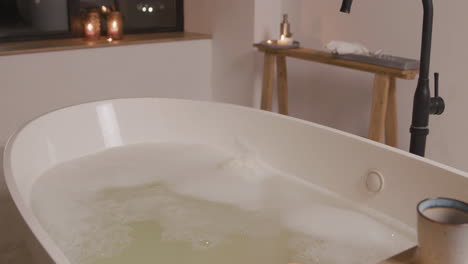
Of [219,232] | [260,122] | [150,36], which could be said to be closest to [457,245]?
[219,232]

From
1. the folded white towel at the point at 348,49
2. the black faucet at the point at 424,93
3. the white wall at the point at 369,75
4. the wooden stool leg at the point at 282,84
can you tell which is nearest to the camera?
the black faucet at the point at 424,93

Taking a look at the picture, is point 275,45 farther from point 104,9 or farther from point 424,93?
point 424,93

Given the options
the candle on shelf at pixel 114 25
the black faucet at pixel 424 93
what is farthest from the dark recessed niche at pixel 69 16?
the black faucet at pixel 424 93

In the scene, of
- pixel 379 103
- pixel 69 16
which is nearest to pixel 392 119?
pixel 379 103

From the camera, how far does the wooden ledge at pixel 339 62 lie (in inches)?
84.0

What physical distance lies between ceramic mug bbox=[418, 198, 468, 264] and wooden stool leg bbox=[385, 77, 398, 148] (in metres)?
1.37

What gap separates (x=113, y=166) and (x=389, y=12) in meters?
1.47

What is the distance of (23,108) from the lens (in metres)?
2.67

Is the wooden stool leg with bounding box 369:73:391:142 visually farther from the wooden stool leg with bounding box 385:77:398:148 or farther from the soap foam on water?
the soap foam on water

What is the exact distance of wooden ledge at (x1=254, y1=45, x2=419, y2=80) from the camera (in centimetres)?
213

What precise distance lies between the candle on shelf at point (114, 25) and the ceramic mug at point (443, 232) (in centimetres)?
244

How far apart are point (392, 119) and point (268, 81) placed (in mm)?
758

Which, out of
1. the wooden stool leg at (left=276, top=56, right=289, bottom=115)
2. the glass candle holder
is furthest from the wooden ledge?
the glass candle holder

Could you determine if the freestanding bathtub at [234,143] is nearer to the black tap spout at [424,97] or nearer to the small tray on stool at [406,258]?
the black tap spout at [424,97]
